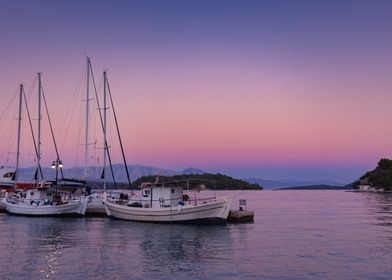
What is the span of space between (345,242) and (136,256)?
62.4 feet

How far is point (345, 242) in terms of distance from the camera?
41.6 meters

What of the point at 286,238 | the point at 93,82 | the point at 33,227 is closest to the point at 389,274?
the point at 286,238

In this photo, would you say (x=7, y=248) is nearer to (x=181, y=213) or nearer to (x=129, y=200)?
(x=181, y=213)

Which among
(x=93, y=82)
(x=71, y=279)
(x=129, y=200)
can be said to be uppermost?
(x=93, y=82)

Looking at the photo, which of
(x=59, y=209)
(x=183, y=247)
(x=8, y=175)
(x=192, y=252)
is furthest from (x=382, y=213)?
(x=8, y=175)

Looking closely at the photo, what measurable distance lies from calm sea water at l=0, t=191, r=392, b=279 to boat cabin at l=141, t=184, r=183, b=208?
2881mm

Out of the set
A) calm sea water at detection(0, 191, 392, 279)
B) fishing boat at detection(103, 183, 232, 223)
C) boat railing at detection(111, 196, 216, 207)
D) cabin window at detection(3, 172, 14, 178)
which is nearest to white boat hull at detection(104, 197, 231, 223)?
fishing boat at detection(103, 183, 232, 223)

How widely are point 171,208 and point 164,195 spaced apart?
2.07 metres

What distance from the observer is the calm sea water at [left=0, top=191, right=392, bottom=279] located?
27.2 m

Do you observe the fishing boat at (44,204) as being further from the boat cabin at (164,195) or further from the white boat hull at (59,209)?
the boat cabin at (164,195)

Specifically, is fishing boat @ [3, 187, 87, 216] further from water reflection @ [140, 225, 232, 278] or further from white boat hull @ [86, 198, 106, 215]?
water reflection @ [140, 225, 232, 278]

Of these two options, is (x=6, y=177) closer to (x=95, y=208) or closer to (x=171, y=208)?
(x=95, y=208)

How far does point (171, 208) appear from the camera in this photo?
176 feet

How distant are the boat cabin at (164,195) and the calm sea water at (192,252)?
9.45 feet
